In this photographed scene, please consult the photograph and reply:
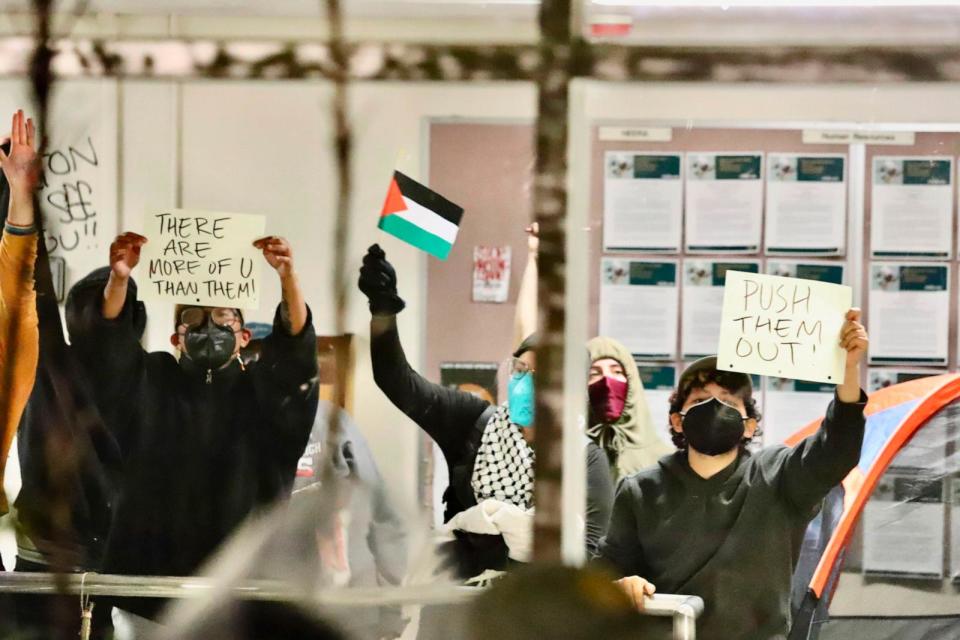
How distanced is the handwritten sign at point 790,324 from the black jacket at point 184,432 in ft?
2.41

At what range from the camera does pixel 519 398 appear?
185 centimetres

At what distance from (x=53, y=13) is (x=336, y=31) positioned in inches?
7.0

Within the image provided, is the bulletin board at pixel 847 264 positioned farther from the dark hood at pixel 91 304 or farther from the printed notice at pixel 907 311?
the dark hood at pixel 91 304

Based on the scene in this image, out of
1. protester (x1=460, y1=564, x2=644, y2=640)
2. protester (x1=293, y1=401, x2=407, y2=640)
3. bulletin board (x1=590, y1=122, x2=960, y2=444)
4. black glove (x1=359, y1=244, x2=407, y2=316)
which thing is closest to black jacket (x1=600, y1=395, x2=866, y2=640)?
bulletin board (x1=590, y1=122, x2=960, y2=444)

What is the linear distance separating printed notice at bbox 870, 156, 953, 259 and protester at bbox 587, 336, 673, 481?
54 cm

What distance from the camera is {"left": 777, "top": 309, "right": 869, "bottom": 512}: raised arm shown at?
188 centimetres

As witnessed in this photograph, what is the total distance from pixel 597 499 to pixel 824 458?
42 centimetres

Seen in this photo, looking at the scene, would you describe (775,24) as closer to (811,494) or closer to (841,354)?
(841,354)

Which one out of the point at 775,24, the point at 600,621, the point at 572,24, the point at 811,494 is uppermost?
the point at 775,24

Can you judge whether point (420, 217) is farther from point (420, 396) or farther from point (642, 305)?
point (642, 305)

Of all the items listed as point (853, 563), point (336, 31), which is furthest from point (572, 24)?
point (853, 563)

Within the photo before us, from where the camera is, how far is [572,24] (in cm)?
60

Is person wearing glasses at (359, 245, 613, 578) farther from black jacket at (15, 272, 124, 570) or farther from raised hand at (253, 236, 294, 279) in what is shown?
black jacket at (15, 272, 124, 570)

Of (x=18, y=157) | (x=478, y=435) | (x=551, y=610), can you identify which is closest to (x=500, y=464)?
(x=478, y=435)
